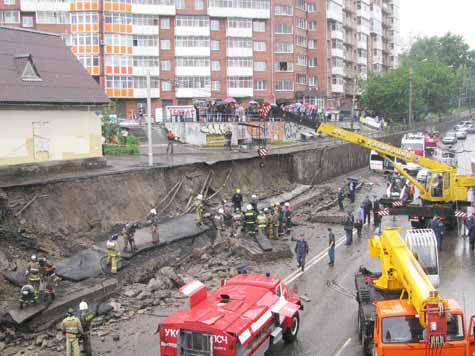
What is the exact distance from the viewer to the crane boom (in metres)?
11.3

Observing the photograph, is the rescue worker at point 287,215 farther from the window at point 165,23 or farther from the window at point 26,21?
the window at point 26,21

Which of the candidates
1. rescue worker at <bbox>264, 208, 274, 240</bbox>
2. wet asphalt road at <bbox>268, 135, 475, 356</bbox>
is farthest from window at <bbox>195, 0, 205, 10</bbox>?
wet asphalt road at <bbox>268, 135, 475, 356</bbox>

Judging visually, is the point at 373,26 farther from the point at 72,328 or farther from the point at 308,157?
the point at 72,328

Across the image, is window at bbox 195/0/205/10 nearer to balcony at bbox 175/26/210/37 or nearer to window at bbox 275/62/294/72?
balcony at bbox 175/26/210/37

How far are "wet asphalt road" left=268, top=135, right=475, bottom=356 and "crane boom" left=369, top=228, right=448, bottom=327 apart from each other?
192cm

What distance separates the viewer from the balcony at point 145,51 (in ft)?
215

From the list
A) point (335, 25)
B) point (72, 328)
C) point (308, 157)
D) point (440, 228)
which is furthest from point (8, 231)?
point (335, 25)

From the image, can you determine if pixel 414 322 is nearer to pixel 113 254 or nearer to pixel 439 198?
pixel 113 254

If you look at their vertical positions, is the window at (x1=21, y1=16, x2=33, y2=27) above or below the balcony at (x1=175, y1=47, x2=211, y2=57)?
above

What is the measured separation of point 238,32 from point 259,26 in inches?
132

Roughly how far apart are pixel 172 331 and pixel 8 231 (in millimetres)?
11711

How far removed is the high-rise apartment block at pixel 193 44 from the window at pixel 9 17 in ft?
0.35

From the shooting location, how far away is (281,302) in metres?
14.5

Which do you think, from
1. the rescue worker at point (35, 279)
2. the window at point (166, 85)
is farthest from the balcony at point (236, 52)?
the rescue worker at point (35, 279)
